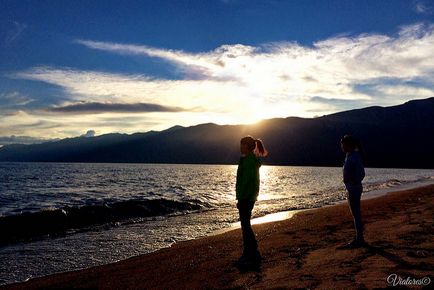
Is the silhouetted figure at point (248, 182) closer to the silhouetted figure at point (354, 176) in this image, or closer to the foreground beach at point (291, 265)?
the foreground beach at point (291, 265)

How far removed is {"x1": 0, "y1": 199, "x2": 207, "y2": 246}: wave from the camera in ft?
61.0

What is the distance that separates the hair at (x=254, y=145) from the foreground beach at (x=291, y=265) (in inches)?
95.5

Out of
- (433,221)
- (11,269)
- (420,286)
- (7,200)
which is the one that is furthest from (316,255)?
(7,200)

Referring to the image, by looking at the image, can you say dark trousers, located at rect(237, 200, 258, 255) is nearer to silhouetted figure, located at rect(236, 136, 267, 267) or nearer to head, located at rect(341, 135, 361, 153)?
silhouetted figure, located at rect(236, 136, 267, 267)

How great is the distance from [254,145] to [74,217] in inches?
655

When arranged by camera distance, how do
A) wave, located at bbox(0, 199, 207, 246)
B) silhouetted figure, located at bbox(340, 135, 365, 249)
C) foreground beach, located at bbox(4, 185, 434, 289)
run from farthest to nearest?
wave, located at bbox(0, 199, 207, 246) → silhouetted figure, located at bbox(340, 135, 365, 249) → foreground beach, located at bbox(4, 185, 434, 289)

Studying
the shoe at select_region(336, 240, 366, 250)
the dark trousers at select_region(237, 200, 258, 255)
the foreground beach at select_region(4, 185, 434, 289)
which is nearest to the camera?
the foreground beach at select_region(4, 185, 434, 289)

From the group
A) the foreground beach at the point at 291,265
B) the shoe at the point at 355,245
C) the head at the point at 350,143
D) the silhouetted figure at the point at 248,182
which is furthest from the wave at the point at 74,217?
the head at the point at 350,143

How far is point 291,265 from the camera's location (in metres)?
7.99

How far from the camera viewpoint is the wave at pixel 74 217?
18578 millimetres

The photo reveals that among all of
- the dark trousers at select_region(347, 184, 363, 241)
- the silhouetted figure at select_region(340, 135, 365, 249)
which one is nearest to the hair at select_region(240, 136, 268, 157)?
the silhouetted figure at select_region(340, 135, 365, 249)

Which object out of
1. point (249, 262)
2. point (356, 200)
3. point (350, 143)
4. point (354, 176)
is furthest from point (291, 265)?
point (350, 143)

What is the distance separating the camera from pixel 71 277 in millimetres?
9930

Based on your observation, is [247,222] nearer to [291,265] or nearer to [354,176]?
[291,265]
